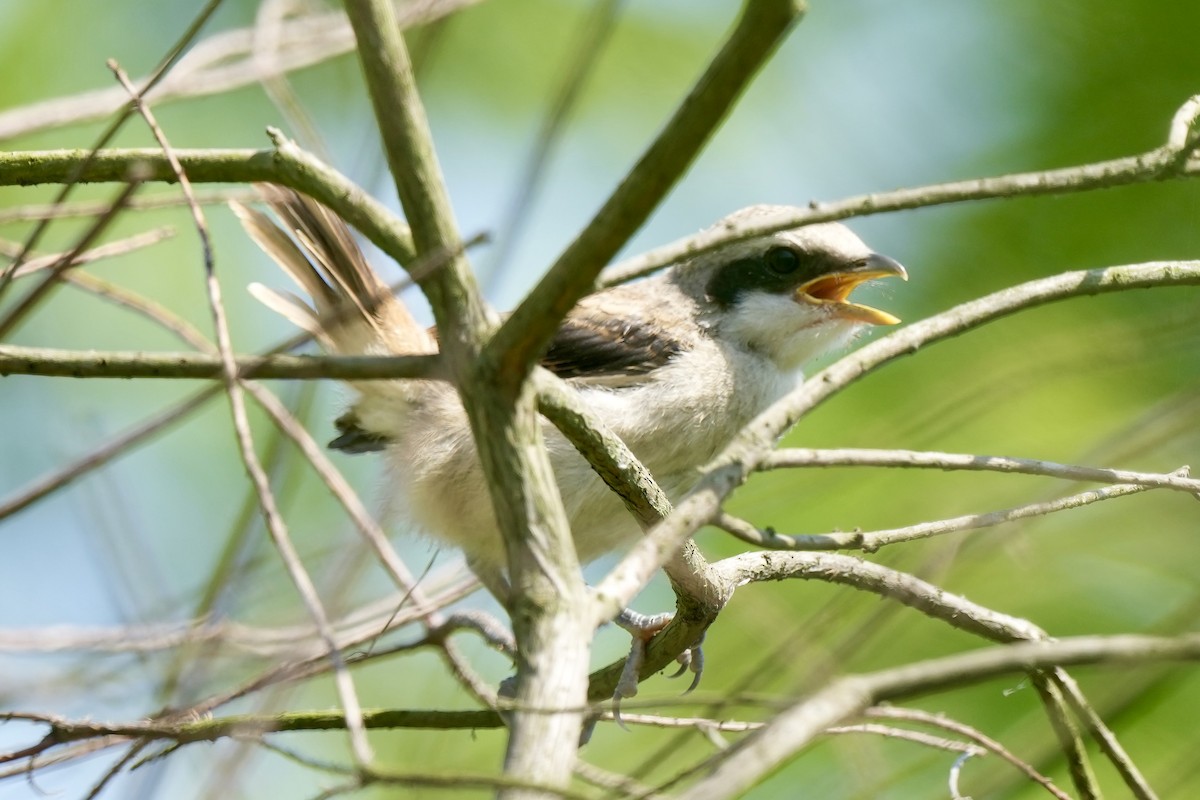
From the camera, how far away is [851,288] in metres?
4.63

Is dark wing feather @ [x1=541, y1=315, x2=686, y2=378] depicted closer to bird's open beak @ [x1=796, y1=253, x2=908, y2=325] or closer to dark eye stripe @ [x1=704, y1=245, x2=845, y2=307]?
dark eye stripe @ [x1=704, y1=245, x2=845, y2=307]

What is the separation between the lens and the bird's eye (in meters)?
4.60

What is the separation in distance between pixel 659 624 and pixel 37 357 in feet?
6.97

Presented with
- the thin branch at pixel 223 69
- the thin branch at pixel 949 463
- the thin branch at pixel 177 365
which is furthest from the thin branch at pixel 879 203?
the thin branch at pixel 223 69

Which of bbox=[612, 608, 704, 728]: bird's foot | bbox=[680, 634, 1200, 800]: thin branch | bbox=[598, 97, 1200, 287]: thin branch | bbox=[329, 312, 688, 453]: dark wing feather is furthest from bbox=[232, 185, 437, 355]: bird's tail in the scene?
bbox=[680, 634, 1200, 800]: thin branch

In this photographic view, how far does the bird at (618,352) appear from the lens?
4.00 meters

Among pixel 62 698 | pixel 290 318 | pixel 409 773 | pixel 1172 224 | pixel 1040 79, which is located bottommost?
pixel 409 773

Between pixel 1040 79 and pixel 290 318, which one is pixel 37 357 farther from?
pixel 1040 79

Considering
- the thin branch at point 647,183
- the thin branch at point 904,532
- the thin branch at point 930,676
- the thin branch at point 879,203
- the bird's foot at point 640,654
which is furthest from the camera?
the bird's foot at point 640,654

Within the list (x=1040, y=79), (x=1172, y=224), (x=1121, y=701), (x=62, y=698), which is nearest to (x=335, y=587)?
(x=1121, y=701)

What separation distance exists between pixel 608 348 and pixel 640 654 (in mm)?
1664

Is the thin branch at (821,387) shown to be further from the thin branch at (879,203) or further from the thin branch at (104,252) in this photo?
the thin branch at (104,252)

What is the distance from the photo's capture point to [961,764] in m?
2.59

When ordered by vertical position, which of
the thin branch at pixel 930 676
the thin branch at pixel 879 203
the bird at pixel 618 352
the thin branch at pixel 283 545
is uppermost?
the bird at pixel 618 352
